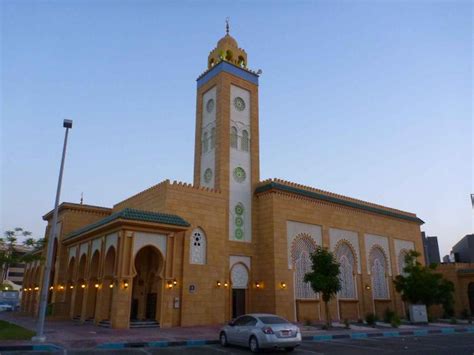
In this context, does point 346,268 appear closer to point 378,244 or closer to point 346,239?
point 346,239

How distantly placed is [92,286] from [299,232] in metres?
13.6

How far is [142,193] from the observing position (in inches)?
1017

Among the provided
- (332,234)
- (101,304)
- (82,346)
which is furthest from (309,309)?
(82,346)

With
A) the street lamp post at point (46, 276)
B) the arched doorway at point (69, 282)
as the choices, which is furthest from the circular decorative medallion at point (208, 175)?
the street lamp post at point (46, 276)

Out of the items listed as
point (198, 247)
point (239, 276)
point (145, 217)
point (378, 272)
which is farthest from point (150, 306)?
point (378, 272)

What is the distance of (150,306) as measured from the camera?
2284cm

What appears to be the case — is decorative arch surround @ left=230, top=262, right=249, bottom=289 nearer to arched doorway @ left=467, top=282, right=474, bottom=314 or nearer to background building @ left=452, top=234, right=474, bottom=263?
arched doorway @ left=467, top=282, right=474, bottom=314

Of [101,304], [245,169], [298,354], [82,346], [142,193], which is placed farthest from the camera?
[245,169]

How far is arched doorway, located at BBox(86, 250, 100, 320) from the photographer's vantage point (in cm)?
2292

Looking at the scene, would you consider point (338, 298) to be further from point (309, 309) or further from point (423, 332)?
point (423, 332)

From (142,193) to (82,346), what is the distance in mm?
13168

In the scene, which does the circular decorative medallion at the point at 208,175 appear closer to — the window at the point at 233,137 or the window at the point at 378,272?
the window at the point at 233,137

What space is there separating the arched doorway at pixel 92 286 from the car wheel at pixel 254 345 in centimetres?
1282

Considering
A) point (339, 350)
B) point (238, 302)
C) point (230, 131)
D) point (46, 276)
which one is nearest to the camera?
point (339, 350)
